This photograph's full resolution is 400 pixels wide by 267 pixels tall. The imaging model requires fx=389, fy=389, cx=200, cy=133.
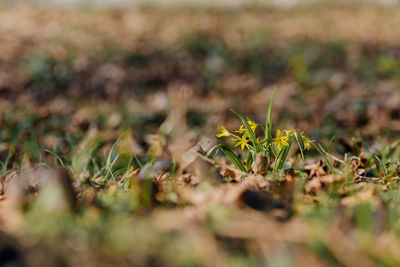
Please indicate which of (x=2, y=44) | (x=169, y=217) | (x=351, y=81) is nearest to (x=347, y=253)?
(x=169, y=217)

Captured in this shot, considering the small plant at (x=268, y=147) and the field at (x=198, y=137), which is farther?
the small plant at (x=268, y=147)

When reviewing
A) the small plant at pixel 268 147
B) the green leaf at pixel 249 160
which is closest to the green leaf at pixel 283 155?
the small plant at pixel 268 147

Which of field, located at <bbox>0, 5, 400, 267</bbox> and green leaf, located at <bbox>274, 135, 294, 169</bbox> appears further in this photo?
green leaf, located at <bbox>274, 135, 294, 169</bbox>

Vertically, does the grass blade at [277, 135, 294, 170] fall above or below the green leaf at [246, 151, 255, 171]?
above

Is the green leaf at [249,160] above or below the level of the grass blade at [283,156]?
below

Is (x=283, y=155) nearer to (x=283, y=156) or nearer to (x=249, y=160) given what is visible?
(x=283, y=156)

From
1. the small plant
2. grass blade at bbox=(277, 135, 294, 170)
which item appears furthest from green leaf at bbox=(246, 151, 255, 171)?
grass blade at bbox=(277, 135, 294, 170)

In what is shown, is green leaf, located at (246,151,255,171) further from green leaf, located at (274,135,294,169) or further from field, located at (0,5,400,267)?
green leaf, located at (274,135,294,169)

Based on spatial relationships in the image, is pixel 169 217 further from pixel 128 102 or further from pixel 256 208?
pixel 128 102

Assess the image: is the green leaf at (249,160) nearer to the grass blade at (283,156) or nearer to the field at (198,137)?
the field at (198,137)
